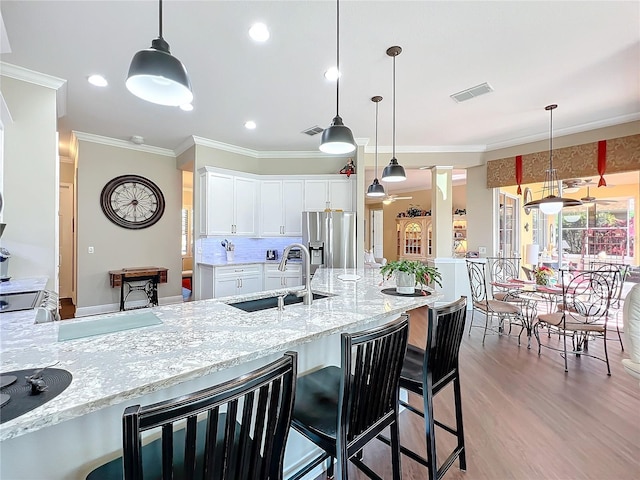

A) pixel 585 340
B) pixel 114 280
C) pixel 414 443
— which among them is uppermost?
pixel 114 280

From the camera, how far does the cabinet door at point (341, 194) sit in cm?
555

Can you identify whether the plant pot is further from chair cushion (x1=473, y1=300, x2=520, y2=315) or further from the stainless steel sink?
chair cushion (x1=473, y1=300, x2=520, y2=315)

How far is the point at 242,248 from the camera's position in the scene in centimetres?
589

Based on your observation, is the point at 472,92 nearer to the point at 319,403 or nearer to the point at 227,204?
the point at 319,403

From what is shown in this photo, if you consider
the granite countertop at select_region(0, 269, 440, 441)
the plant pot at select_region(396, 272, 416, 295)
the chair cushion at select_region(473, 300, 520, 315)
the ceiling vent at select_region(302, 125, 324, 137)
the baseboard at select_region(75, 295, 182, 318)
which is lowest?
the baseboard at select_region(75, 295, 182, 318)

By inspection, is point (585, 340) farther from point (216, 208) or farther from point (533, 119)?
point (216, 208)

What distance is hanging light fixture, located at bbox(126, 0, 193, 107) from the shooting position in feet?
4.59

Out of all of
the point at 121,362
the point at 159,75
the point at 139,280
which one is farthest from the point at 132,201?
the point at 121,362

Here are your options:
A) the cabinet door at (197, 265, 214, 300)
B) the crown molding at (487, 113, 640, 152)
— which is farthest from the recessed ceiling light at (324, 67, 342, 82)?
the crown molding at (487, 113, 640, 152)

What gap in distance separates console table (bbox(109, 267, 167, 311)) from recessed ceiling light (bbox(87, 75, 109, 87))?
301 centimetres

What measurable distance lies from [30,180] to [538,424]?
4.92 meters

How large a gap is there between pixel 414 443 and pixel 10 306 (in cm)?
280

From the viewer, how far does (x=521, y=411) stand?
2434 mm

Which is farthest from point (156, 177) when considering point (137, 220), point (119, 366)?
point (119, 366)
